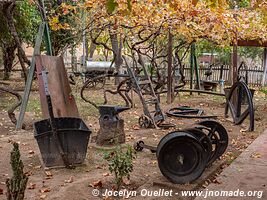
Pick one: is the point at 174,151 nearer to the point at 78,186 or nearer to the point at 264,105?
the point at 78,186

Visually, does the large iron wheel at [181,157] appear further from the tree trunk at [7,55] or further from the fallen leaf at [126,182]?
the tree trunk at [7,55]

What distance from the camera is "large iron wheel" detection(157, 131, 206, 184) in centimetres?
407

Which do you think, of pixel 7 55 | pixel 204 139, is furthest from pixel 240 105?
pixel 7 55

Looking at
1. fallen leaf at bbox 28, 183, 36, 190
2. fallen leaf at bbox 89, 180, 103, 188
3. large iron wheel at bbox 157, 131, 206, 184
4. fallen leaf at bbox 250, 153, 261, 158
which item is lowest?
fallen leaf at bbox 28, 183, 36, 190

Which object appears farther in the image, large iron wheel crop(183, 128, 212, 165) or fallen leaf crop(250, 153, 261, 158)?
fallen leaf crop(250, 153, 261, 158)

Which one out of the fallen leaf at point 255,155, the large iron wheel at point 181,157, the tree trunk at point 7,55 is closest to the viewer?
the large iron wheel at point 181,157

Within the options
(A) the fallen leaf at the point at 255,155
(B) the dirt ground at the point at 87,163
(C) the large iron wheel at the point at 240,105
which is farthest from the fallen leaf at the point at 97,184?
(C) the large iron wheel at the point at 240,105

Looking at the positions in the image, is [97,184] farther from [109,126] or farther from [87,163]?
[109,126]

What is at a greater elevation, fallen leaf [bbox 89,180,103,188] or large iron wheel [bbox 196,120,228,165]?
large iron wheel [bbox 196,120,228,165]

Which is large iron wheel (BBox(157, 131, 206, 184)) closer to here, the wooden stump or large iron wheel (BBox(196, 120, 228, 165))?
large iron wheel (BBox(196, 120, 228, 165))

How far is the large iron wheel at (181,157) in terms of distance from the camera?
13.4 ft

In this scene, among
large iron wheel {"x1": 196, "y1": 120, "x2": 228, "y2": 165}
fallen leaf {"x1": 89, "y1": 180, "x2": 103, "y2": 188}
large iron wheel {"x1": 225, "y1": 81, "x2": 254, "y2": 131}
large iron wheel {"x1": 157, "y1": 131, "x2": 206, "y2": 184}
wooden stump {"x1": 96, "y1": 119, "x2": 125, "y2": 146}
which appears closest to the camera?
large iron wheel {"x1": 157, "y1": 131, "x2": 206, "y2": 184}

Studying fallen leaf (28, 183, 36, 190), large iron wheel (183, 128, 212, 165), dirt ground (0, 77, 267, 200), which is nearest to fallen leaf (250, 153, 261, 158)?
dirt ground (0, 77, 267, 200)

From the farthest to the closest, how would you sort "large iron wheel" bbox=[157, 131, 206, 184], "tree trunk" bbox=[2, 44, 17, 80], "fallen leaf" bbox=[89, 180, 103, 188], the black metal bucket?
1. "tree trunk" bbox=[2, 44, 17, 80]
2. the black metal bucket
3. "fallen leaf" bbox=[89, 180, 103, 188]
4. "large iron wheel" bbox=[157, 131, 206, 184]
